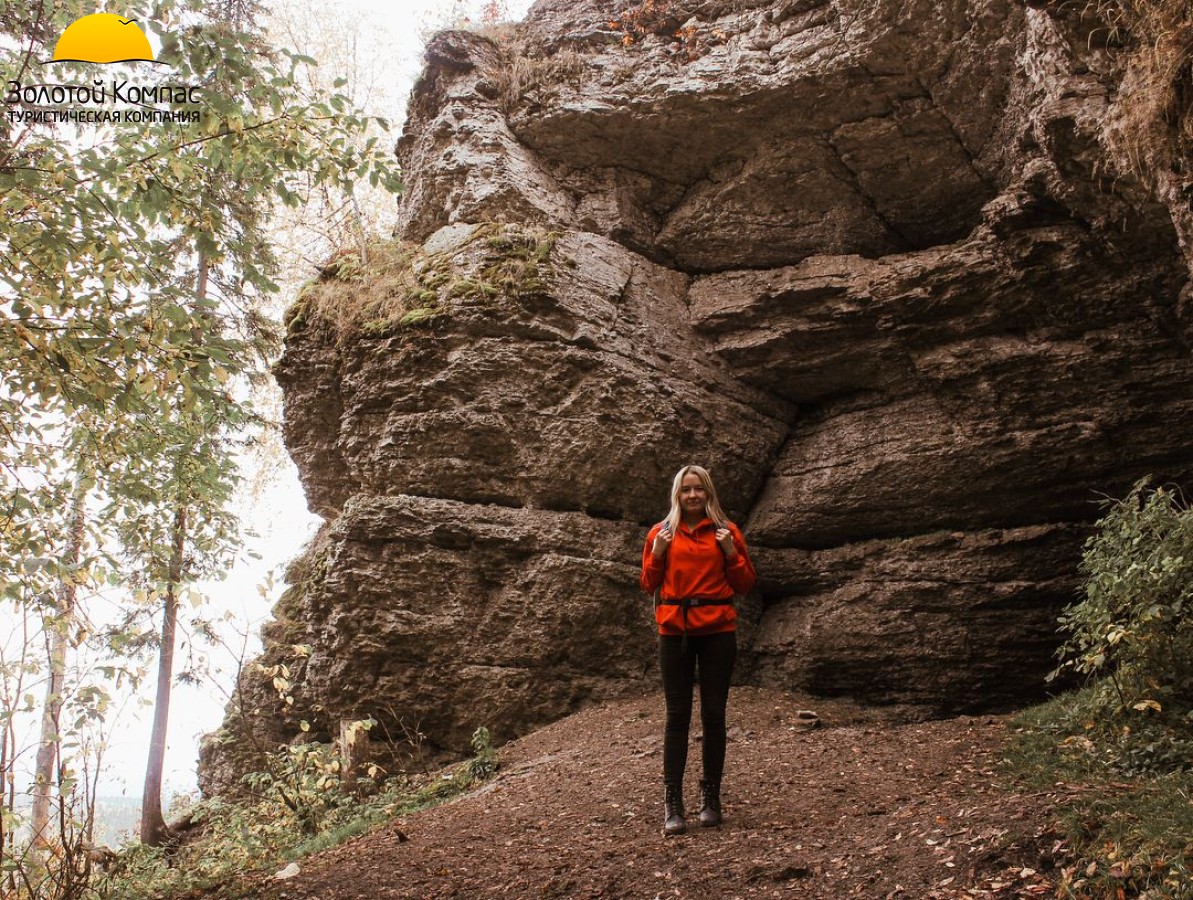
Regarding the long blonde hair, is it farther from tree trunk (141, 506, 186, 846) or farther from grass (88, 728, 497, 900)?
tree trunk (141, 506, 186, 846)

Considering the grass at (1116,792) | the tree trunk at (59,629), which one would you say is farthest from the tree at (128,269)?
the grass at (1116,792)

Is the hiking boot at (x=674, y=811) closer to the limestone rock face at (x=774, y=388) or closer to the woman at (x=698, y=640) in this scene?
the woman at (x=698, y=640)

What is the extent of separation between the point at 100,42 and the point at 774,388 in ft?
25.4

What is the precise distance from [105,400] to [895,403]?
821cm

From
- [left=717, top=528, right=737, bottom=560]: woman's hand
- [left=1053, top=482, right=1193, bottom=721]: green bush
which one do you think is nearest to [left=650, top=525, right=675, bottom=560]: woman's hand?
[left=717, top=528, right=737, bottom=560]: woman's hand

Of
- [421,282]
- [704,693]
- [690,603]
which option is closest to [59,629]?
[690,603]

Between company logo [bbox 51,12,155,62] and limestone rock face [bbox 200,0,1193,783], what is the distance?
4.20 m

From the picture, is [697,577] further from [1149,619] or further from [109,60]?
[109,60]

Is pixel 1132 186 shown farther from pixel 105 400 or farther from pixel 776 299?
pixel 105 400

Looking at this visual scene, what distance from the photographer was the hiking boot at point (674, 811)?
504cm

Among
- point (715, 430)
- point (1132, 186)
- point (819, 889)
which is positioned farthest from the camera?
point (715, 430)

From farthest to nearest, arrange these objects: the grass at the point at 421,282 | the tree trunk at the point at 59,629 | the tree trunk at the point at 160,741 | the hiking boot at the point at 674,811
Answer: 1. the tree trunk at the point at 160,741
2. the grass at the point at 421,282
3. the hiking boot at the point at 674,811
4. the tree trunk at the point at 59,629

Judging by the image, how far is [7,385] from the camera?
16.7ft

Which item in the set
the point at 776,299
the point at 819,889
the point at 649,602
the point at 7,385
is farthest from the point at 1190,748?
the point at 7,385
